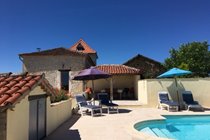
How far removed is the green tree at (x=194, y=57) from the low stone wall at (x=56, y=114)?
3669 cm

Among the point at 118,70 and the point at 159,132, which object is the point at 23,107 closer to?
the point at 159,132

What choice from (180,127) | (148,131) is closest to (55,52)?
(180,127)

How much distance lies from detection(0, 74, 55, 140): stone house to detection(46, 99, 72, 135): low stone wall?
45 cm

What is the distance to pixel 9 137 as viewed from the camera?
5.66 meters

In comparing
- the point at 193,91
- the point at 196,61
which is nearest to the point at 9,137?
the point at 193,91

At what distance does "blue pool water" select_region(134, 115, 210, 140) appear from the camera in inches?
437

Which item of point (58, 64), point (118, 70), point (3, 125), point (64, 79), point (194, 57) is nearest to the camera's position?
point (3, 125)

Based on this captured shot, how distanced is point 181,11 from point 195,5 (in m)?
1.25

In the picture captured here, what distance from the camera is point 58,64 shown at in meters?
28.2

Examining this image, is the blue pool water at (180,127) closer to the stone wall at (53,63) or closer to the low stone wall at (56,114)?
the low stone wall at (56,114)

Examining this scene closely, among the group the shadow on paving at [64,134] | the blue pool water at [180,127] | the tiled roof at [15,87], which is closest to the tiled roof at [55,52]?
the blue pool water at [180,127]

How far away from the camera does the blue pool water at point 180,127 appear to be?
36.4 ft

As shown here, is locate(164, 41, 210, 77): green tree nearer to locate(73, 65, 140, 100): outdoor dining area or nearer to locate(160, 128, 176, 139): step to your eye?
locate(73, 65, 140, 100): outdoor dining area

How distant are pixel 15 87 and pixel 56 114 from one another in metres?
5.43
